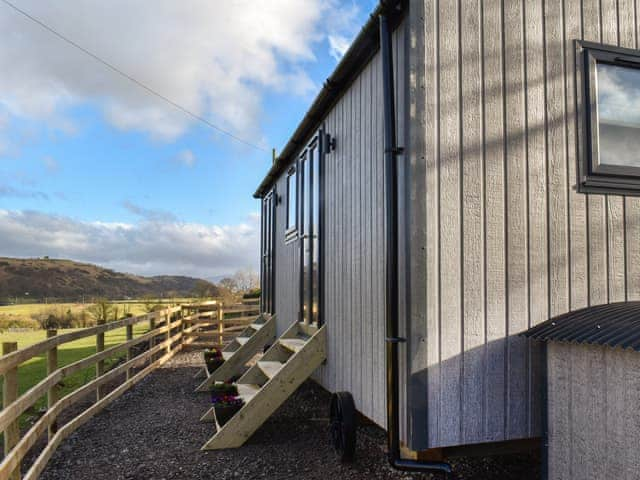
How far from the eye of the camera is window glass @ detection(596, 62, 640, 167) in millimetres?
3328

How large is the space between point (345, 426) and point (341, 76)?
2.97m

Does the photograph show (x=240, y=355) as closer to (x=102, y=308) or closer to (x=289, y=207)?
(x=289, y=207)

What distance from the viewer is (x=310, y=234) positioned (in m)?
5.64

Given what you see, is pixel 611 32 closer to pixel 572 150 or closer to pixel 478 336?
pixel 572 150

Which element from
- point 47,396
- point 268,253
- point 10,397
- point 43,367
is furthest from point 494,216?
point 43,367

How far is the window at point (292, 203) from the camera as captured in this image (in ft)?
21.4

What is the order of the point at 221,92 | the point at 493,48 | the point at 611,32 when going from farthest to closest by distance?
1. the point at 221,92
2. the point at 611,32
3. the point at 493,48

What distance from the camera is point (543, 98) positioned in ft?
10.5

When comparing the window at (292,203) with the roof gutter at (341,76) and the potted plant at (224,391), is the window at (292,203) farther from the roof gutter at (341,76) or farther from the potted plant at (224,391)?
the potted plant at (224,391)

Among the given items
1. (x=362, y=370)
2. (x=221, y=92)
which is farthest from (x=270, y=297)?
(x=362, y=370)

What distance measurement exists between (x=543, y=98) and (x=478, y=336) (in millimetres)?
1646

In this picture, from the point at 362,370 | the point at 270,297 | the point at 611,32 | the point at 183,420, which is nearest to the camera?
the point at 611,32

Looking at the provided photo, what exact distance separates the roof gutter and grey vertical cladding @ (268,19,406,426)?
3.5 inches

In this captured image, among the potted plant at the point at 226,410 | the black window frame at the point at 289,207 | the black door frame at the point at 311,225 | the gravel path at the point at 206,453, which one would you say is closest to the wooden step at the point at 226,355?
the gravel path at the point at 206,453
